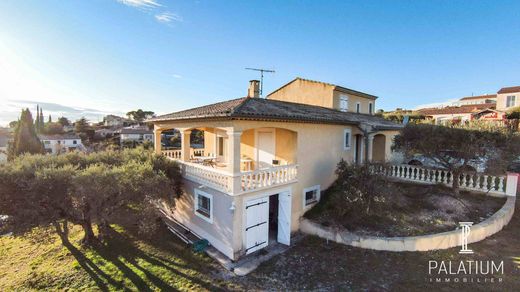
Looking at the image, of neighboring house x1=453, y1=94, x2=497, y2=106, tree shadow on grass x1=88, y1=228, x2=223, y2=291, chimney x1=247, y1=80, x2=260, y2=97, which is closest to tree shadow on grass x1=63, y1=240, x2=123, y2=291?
tree shadow on grass x1=88, y1=228, x2=223, y2=291

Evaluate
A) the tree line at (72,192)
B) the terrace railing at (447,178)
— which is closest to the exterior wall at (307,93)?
the terrace railing at (447,178)

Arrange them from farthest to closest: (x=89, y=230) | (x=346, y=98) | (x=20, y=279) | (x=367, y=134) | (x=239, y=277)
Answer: (x=346, y=98)
(x=367, y=134)
(x=89, y=230)
(x=20, y=279)
(x=239, y=277)

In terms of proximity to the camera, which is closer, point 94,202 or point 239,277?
point 239,277

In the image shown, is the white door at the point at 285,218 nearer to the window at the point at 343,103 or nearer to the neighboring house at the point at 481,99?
the window at the point at 343,103

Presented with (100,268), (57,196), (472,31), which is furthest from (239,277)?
(472,31)

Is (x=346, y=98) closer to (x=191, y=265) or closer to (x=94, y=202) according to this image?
(x=191, y=265)

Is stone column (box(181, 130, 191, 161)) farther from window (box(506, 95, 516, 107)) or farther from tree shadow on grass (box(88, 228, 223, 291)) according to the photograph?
window (box(506, 95, 516, 107))
